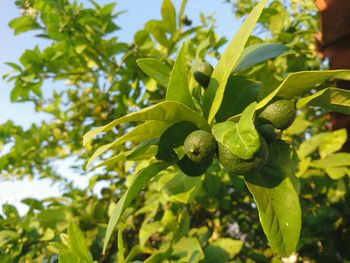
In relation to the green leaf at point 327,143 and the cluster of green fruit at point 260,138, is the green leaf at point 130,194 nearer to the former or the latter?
the cluster of green fruit at point 260,138

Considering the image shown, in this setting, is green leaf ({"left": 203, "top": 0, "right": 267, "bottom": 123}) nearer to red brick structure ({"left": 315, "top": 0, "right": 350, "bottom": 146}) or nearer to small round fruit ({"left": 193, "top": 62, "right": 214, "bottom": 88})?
small round fruit ({"left": 193, "top": 62, "right": 214, "bottom": 88})

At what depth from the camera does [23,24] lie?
2.45 metres

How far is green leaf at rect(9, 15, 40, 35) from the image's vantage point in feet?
7.94

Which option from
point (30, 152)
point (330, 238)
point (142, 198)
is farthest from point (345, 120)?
point (30, 152)

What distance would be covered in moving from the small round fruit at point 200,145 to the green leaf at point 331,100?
0.75ft

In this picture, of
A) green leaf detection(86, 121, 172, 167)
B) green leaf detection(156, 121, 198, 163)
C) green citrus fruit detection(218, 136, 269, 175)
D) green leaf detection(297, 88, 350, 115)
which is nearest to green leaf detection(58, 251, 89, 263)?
green leaf detection(86, 121, 172, 167)

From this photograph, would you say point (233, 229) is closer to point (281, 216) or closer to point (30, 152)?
point (30, 152)

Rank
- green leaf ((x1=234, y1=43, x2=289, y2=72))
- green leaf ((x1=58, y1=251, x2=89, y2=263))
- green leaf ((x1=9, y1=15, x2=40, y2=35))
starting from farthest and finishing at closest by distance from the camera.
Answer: green leaf ((x1=9, y1=15, x2=40, y2=35)) → green leaf ((x1=234, y1=43, x2=289, y2=72)) → green leaf ((x1=58, y1=251, x2=89, y2=263))

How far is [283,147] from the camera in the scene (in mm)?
1005

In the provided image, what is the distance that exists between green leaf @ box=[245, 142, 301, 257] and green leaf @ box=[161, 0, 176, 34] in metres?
1.15

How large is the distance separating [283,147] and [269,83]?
0.59 feet

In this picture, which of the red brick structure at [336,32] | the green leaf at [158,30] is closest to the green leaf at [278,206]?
the red brick structure at [336,32]

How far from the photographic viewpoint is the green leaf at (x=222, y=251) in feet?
5.41

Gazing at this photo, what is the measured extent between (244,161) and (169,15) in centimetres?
126
